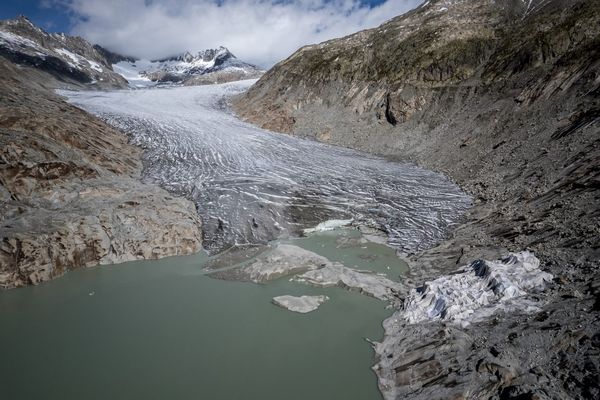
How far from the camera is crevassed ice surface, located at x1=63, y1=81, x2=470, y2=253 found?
13.3m

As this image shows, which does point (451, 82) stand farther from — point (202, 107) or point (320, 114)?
point (202, 107)

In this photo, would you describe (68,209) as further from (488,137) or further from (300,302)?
(488,137)

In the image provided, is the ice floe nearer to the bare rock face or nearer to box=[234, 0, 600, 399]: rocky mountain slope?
box=[234, 0, 600, 399]: rocky mountain slope

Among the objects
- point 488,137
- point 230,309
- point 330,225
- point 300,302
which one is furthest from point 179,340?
point 488,137

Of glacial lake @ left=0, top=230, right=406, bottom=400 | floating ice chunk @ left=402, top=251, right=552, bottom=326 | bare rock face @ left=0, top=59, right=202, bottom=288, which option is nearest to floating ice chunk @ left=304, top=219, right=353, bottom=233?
glacial lake @ left=0, top=230, right=406, bottom=400

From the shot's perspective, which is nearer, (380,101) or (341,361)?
(341,361)

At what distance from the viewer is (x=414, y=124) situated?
23219 millimetres

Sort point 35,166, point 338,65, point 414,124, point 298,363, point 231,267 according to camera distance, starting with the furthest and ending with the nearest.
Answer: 1. point 338,65
2. point 414,124
3. point 35,166
4. point 231,267
5. point 298,363

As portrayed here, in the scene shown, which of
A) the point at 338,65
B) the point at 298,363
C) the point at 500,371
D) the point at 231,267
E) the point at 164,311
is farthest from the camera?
the point at 338,65

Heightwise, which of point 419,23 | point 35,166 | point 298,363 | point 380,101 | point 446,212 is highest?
point 419,23

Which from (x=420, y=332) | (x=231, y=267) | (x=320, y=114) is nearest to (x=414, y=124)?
(x=320, y=114)

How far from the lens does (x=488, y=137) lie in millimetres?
18266

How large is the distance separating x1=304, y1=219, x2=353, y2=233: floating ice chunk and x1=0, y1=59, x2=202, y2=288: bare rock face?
4.02 meters

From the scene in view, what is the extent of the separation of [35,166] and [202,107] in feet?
73.9
